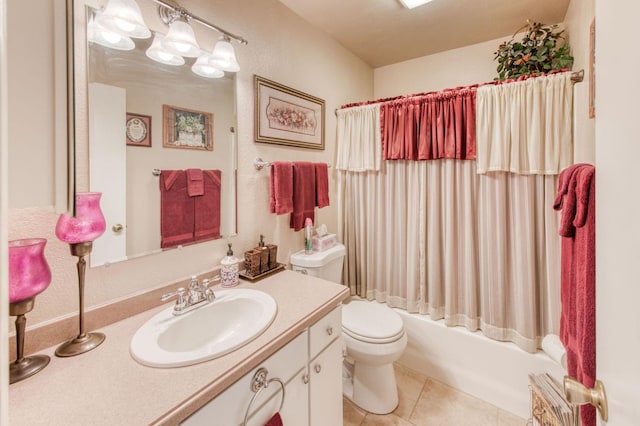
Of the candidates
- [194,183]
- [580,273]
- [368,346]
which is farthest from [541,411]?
[194,183]

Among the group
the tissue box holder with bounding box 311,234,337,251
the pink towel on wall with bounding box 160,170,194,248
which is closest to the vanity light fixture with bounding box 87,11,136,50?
the pink towel on wall with bounding box 160,170,194,248

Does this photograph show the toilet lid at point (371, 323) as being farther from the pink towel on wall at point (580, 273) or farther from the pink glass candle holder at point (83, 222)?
the pink glass candle holder at point (83, 222)

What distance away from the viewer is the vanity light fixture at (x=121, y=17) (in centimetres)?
92

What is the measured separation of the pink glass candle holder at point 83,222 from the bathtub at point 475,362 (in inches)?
75.5

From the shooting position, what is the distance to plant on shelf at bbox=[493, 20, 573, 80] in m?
1.61

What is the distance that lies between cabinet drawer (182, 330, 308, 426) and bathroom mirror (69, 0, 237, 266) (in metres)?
0.68

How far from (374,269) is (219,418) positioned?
166 cm

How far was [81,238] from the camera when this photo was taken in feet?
2.75

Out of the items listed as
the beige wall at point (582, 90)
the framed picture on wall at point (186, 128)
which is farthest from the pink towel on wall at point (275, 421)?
the beige wall at point (582, 90)

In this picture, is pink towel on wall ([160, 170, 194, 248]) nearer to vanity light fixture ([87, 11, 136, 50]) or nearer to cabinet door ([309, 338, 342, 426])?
vanity light fixture ([87, 11, 136, 50])

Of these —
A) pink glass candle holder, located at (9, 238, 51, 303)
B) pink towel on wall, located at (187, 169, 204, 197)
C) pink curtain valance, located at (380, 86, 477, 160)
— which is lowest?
pink glass candle holder, located at (9, 238, 51, 303)

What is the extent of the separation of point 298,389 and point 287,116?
149cm

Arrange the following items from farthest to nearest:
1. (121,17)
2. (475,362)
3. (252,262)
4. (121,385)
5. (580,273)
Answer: (475,362)
(252,262)
(121,17)
(580,273)
(121,385)

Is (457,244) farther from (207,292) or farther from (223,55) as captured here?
(223,55)
